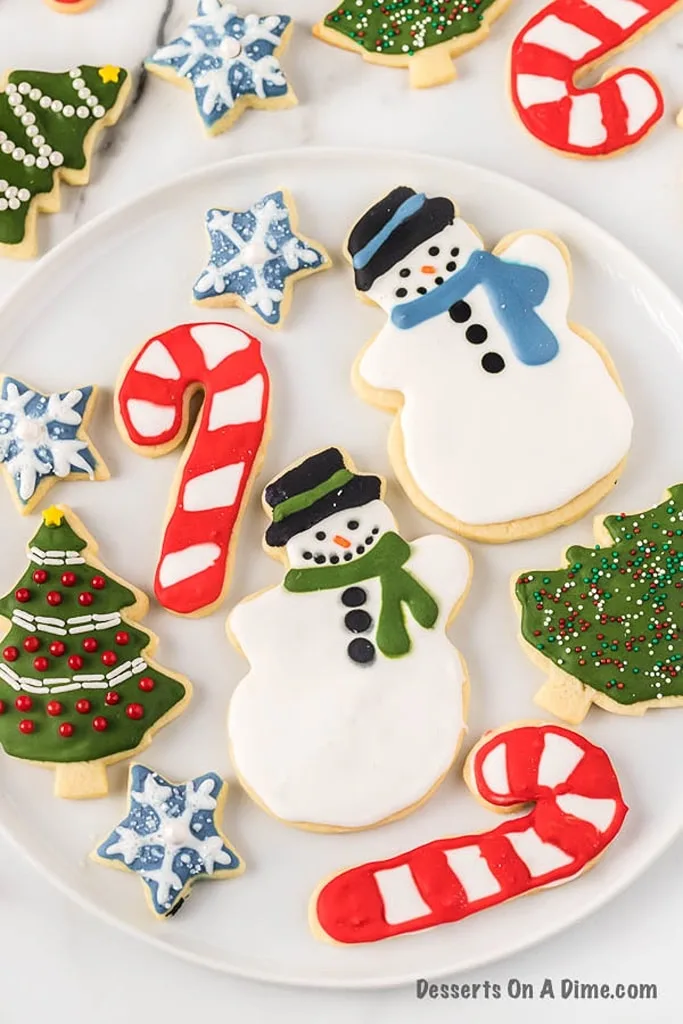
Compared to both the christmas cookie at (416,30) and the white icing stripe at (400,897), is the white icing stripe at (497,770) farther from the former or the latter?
the christmas cookie at (416,30)

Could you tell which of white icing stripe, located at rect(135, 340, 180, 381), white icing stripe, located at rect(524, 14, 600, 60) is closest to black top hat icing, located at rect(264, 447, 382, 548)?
white icing stripe, located at rect(135, 340, 180, 381)

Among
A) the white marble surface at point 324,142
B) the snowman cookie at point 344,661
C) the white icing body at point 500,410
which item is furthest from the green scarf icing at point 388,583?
the white marble surface at point 324,142

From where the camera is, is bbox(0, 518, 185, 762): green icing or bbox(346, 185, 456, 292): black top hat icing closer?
bbox(0, 518, 185, 762): green icing

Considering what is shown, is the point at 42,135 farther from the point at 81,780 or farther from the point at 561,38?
the point at 81,780

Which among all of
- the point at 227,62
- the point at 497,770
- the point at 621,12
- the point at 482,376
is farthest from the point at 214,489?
the point at 621,12

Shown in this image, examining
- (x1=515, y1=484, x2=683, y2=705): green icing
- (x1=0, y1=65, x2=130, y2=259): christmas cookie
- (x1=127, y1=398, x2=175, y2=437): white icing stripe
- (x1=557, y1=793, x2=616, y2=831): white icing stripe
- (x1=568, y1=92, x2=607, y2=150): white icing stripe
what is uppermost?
(x1=568, y1=92, x2=607, y2=150): white icing stripe

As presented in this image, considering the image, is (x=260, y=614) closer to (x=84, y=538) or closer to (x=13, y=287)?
(x=84, y=538)

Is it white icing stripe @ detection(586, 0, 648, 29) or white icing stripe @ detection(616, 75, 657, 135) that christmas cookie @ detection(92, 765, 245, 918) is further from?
white icing stripe @ detection(586, 0, 648, 29)
